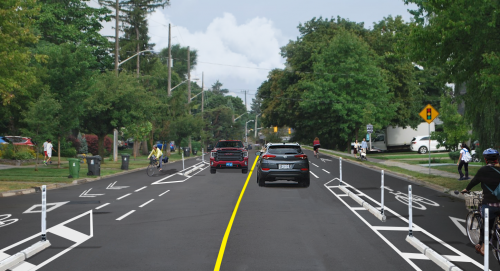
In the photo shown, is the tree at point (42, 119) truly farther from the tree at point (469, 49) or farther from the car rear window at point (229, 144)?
the tree at point (469, 49)

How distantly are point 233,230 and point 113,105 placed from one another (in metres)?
27.2

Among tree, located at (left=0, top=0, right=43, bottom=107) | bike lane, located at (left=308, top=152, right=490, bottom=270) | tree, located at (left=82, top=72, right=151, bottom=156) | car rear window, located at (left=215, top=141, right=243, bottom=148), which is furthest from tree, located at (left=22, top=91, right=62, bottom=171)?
bike lane, located at (left=308, top=152, right=490, bottom=270)

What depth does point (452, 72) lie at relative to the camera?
17.8m

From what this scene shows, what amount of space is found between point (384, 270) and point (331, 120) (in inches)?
1968

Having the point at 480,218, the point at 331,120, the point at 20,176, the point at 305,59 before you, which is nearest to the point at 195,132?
the point at 331,120

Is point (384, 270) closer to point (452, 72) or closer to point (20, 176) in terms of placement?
point (452, 72)

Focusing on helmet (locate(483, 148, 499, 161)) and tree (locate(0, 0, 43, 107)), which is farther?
tree (locate(0, 0, 43, 107))

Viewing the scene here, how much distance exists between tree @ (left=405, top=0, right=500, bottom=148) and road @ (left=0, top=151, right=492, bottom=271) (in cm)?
354

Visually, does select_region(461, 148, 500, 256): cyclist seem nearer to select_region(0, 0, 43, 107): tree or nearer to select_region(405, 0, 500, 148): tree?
select_region(405, 0, 500, 148): tree

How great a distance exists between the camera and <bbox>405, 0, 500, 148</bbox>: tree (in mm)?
15133

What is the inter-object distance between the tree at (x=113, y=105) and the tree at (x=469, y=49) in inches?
888

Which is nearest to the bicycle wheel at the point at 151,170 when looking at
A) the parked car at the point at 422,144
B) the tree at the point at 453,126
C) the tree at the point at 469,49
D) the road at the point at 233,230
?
the road at the point at 233,230

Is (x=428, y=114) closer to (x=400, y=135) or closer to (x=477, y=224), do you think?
(x=477, y=224)

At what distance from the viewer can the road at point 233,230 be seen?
8445 mm
